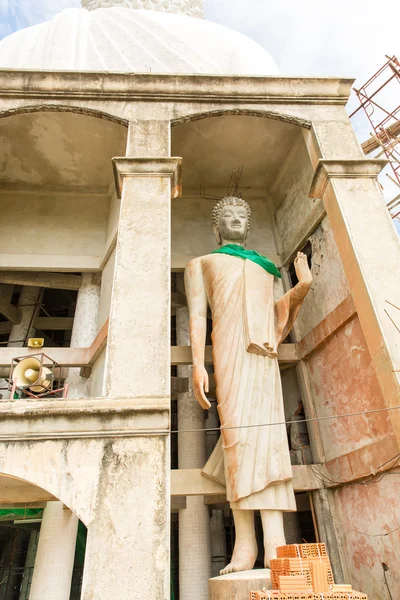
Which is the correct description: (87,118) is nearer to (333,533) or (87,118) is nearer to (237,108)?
(237,108)

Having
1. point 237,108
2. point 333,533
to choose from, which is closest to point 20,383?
point 333,533

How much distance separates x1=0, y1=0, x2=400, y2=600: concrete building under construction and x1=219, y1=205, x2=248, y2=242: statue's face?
3.33 feet

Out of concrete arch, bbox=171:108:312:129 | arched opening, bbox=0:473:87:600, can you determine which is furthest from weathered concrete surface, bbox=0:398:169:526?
concrete arch, bbox=171:108:312:129

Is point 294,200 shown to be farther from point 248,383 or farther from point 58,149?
point 58,149

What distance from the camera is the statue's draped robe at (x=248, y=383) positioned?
4.68m

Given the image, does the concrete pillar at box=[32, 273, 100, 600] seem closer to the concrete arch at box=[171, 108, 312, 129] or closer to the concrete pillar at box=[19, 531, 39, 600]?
the concrete arch at box=[171, 108, 312, 129]

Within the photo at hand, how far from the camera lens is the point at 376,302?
178 inches

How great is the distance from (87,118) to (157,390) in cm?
441

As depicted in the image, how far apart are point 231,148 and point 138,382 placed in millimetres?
4759

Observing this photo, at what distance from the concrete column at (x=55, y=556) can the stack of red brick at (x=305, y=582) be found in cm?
324

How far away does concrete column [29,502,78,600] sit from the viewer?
5.35m

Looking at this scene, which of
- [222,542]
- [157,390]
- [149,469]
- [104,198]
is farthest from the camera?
[104,198]

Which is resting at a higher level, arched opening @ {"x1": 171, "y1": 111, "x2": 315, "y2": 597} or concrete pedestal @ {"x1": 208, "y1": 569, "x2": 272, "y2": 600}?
arched opening @ {"x1": 171, "y1": 111, "x2": 315, "y2": 597}

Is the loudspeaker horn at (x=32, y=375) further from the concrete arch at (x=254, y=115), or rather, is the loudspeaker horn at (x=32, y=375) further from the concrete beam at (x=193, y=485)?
the concrete arch at (x=254, y=115)
